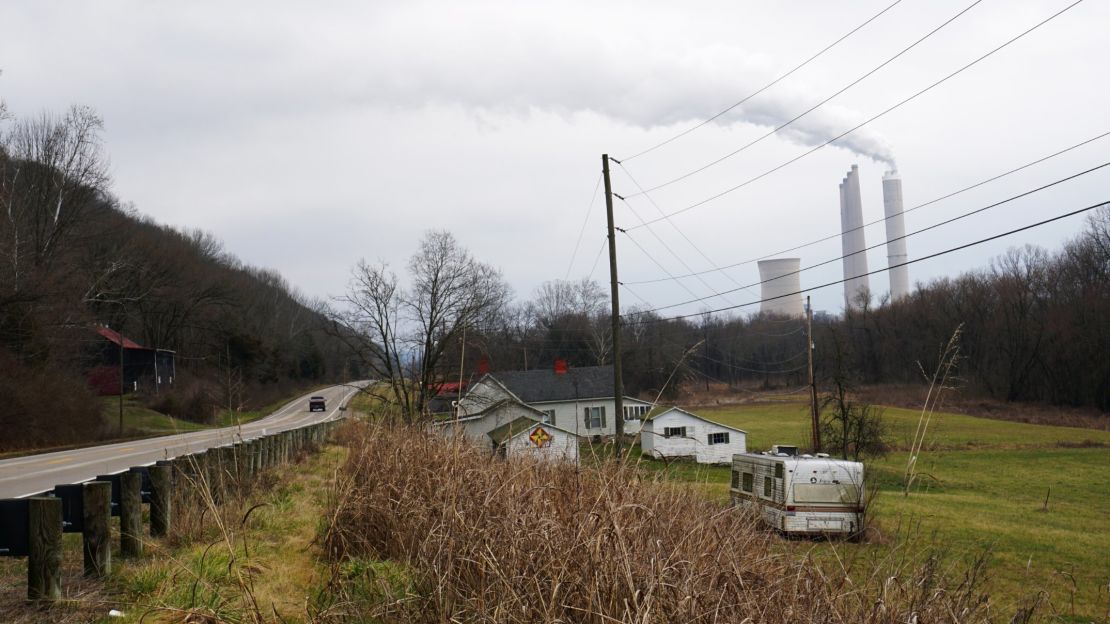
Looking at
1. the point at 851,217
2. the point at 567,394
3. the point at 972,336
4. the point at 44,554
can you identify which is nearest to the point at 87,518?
the point at 44,554

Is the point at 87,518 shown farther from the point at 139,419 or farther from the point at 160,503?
the point at 139,419

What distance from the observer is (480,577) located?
4.83m

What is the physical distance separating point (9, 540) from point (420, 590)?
2.81 metres

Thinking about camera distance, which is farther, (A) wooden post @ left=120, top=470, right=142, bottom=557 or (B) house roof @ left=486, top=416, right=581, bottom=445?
(B) house roof @ left=486, top=416, right=581, bottom=445

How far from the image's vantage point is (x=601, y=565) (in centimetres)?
403

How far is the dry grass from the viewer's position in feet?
12.2

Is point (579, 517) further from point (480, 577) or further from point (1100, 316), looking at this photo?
point (1100, 316)

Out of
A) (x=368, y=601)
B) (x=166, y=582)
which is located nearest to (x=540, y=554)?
(x=368, y=601)

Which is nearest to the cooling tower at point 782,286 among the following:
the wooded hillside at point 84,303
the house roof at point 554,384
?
the house roof at point 554,384

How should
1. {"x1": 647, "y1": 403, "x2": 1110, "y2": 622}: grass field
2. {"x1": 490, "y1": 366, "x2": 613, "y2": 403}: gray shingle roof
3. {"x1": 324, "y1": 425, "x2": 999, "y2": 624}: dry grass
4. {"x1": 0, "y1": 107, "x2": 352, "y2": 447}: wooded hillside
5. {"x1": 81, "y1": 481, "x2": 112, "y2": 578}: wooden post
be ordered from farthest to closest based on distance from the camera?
{"x1": 490, "y1": 366, "x2": 613, "y2": 403}: gray shingle roof
{"x1": 0, "y1": 107, "x2": 352, "y2": 447}: wooded hillside
{"x1": 647, "y1": 403, "x2": 1110, "y2": 622}: grass field
{"x1": 81, "y1": 481, "x2": 112, "y2": 578}: wooden post
{"x1": 324, "y1": 425, "x2": 999, "y2": 624}: dry grass

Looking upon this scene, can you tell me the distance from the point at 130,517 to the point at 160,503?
0.81 meters

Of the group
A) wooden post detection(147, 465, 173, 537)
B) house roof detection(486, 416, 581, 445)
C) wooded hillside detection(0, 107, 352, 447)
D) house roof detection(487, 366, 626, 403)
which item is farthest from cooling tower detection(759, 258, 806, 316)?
wooden post detection(147, 465, 173, 537)

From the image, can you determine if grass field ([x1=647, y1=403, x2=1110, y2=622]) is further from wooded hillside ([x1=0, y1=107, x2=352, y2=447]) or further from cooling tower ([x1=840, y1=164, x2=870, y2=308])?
cooling tower ([x1=840, y1=164, x2=870, y2=308])

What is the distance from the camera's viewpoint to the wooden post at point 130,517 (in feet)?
22.2
